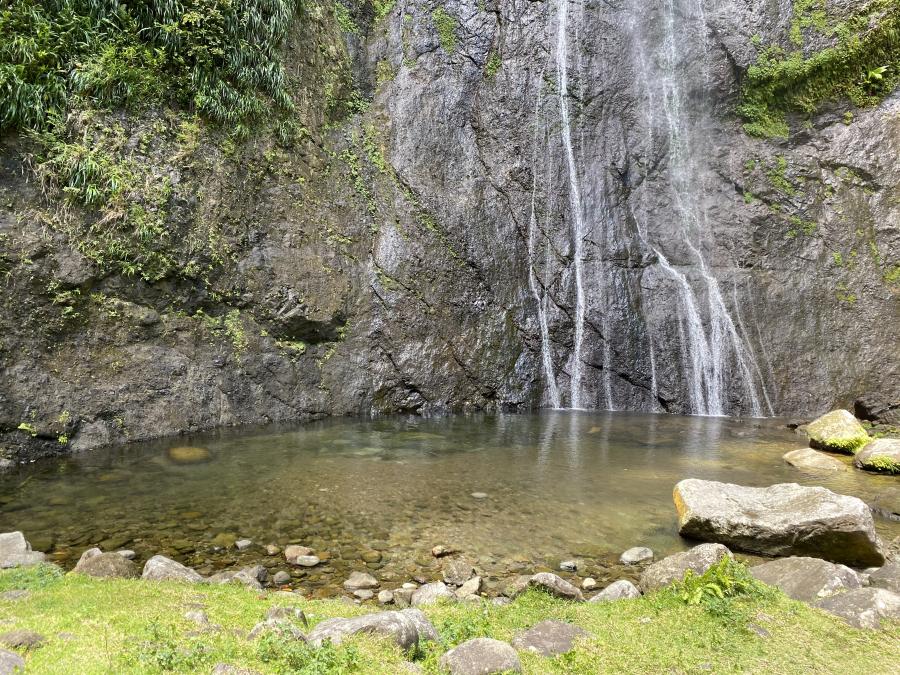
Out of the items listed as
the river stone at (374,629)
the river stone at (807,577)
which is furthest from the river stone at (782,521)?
the river stone at (374,629)

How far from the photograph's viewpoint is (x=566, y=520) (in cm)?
655

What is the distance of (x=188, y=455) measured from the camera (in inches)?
363

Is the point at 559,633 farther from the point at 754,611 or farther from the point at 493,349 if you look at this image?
the point at 493,349

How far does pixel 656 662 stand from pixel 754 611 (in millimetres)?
899

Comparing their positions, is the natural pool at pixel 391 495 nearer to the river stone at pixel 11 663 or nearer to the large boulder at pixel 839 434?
the large boulder at pixel 839 434

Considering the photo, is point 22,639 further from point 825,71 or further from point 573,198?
point 825,71

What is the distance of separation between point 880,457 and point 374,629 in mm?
9169

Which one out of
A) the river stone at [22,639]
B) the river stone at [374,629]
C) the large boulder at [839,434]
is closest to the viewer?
the river stone at [22,639]

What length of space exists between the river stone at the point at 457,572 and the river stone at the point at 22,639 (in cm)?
313

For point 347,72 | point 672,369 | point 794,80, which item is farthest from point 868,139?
point 347,72

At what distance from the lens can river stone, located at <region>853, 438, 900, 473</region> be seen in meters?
8.46

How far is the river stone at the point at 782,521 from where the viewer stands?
5020 millimetres

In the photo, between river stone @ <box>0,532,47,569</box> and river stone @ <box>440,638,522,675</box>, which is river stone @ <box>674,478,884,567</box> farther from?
river stone @ <box>0,532,47,569</box>

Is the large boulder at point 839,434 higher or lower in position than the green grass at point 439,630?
higher
